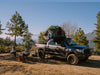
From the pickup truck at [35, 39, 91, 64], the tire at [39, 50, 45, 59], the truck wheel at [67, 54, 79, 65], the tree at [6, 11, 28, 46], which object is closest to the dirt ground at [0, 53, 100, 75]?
the truck wheel at [67, 54, 79, 65]

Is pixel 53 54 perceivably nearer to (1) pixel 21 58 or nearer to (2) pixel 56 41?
(2) pixel 56 41

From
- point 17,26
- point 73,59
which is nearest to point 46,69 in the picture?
point 73,59

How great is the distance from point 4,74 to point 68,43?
5.54 meters

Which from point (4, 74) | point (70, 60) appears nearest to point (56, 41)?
point (70, 60)

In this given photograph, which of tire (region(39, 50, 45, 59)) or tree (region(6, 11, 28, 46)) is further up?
tree (region(6, 11, 28, 46))

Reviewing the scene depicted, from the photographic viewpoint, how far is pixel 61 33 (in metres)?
9.49

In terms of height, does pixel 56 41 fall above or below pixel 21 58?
above

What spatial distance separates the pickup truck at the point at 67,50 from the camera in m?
7.08

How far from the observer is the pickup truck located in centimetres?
708

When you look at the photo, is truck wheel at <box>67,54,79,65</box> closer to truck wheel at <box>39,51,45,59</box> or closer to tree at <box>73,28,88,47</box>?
truck wheel at <box>39,51,45,59</box>

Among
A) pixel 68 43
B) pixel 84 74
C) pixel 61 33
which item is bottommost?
pixel 84 74

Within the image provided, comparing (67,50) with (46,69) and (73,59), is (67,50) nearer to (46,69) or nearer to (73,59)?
(73,59)

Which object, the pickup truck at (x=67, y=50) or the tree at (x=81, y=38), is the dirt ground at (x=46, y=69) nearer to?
the pickup truck at (x=67, y=50)

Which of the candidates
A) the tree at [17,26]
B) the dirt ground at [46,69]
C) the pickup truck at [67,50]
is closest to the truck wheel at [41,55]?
the pickup truck at [67,50]
